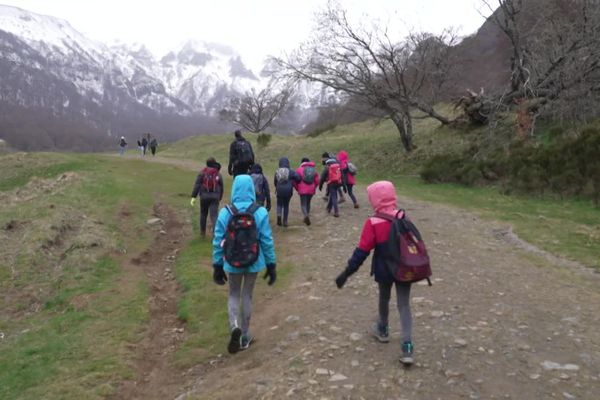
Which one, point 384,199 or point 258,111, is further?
point 258,111

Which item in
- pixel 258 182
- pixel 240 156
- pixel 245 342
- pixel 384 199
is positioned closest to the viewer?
pixel 384 199

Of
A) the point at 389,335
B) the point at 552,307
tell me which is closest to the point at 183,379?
the point at 389,335

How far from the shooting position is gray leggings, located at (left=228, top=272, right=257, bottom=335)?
275 inches

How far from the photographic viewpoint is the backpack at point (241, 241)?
6.61m

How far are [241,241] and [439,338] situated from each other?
3022 millimetres

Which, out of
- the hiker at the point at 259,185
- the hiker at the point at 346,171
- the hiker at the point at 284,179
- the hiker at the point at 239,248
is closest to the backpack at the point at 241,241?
the hiker at the point at 239,248

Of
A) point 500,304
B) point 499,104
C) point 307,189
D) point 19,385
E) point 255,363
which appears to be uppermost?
point 499,104

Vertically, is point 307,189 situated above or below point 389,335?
above

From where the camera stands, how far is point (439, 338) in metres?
6.79

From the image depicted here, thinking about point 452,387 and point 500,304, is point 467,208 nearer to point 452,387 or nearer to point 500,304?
point 500,304

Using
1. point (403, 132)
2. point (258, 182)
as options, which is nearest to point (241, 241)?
point (258, 182)

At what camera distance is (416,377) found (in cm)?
578

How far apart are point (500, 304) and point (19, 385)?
7.30 metres

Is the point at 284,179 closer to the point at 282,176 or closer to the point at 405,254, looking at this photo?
the point at 282,176
